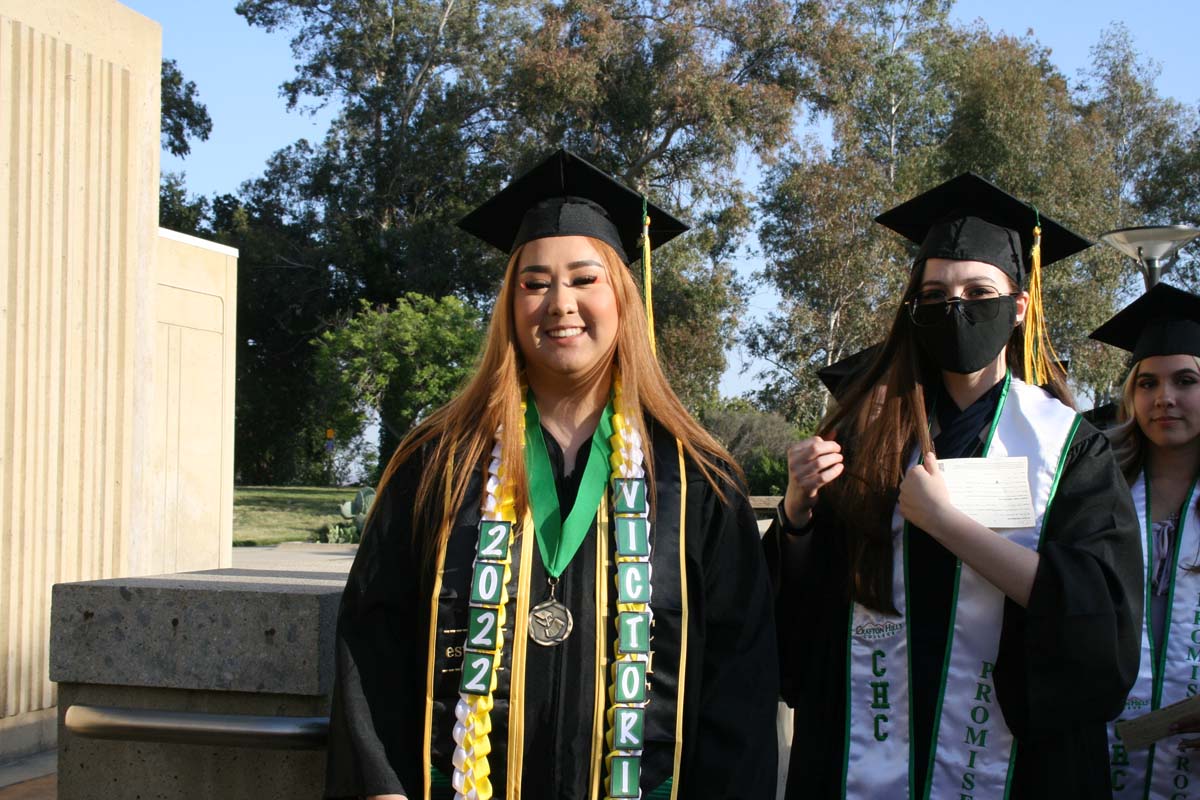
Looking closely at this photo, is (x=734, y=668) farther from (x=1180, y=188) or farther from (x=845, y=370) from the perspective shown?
(x=1180, y=188)

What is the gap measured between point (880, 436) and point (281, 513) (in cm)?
2143

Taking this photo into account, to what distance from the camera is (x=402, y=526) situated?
242 cm

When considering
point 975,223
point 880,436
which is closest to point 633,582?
point 880,436

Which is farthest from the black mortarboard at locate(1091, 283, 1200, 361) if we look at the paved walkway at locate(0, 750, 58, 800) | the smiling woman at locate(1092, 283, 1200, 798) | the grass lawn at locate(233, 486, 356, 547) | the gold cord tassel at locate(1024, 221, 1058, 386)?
the grass lawn at locate(233, 486, 356, 547)

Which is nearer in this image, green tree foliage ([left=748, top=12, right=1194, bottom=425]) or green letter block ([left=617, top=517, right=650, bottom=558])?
green letter block ([left=617, top=517, right=650, bottom=558])

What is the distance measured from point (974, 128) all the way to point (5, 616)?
25589 millimetres

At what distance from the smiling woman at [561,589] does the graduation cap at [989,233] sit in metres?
0.82

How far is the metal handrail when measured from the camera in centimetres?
263

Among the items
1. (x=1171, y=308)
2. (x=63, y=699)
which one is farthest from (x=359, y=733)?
(x=1171, y=308)

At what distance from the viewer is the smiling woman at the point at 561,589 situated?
2.27m

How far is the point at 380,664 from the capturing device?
2.32 m

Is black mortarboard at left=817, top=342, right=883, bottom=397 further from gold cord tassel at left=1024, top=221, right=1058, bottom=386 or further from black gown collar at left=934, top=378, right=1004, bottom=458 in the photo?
gold cord tassel at left=1024, top=221, right=1058, bottom=386

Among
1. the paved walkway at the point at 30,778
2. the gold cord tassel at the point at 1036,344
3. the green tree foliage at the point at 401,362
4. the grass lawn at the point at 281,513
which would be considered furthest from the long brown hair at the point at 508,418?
the green tree foliage at the point at 401,362

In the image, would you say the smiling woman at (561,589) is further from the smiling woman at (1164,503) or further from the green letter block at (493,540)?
the smiling woman at (1164,503)
